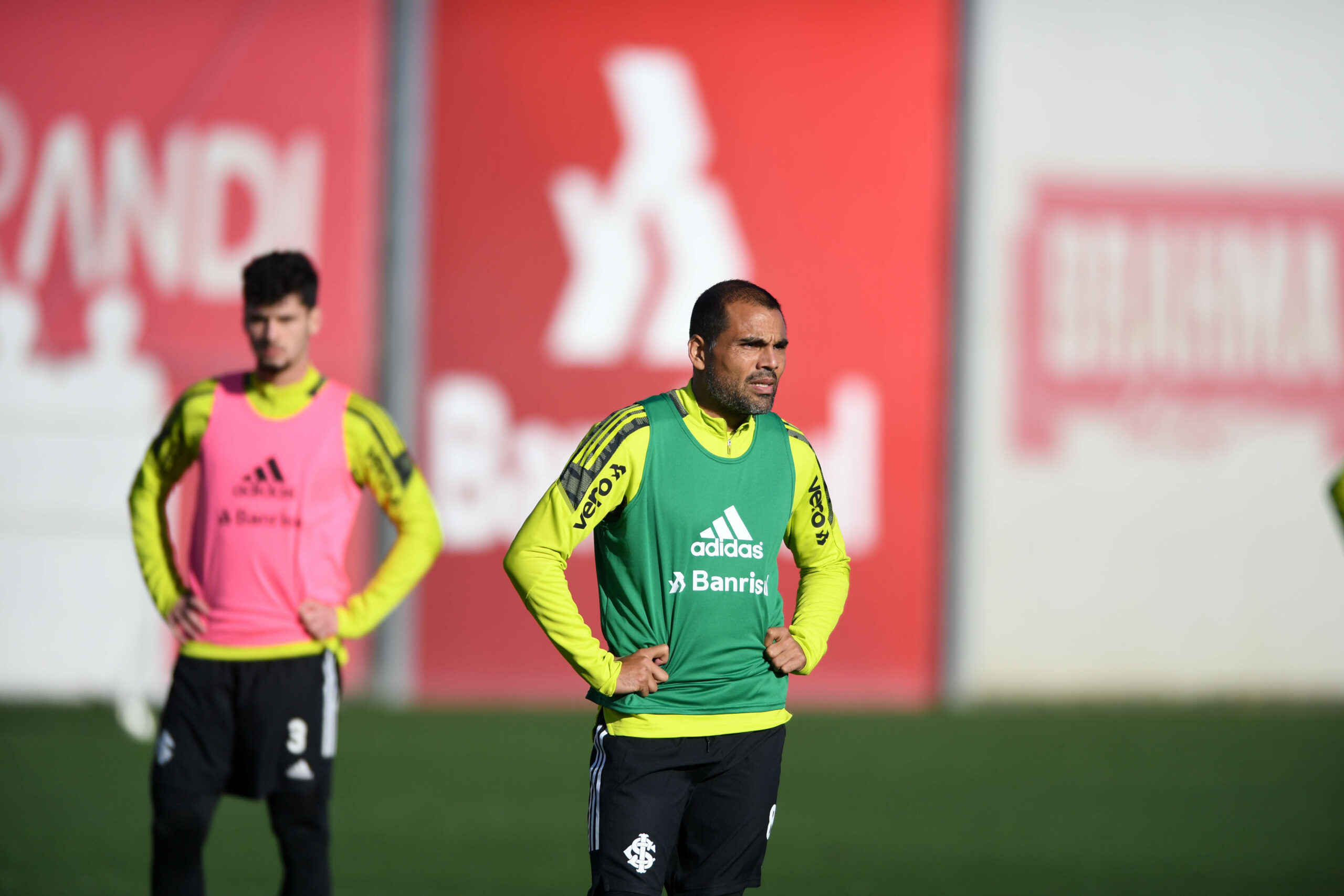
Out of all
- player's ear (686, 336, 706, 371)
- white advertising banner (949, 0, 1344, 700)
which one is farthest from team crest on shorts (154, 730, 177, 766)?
white advertising banner (949, 0, 1344, 700)

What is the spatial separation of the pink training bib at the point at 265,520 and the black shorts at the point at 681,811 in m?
1.16

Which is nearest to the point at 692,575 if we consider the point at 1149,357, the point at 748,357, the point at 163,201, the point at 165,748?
the point at 748,357

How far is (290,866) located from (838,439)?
21.4 ft

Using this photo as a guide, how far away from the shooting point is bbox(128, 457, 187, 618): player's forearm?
13.6 ft

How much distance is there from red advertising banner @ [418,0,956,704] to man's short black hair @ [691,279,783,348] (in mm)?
6329

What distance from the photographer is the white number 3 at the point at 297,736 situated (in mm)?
3988

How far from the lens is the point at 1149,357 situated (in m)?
10.2

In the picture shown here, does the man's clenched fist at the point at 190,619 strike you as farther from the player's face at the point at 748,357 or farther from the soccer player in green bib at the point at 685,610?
the player's face at the point at 748,357

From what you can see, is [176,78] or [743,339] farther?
[176,78]

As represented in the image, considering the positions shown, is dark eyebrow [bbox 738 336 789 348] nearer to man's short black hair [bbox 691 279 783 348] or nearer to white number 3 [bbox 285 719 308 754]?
man's short black hair [bbox 691 279 783 348]

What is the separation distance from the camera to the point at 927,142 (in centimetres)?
998

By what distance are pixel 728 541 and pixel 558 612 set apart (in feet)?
1.41

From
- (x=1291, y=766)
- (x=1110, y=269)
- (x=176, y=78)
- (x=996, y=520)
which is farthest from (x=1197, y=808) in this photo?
(x=176, y=78)

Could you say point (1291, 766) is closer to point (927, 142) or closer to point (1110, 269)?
point (1110, 269)
